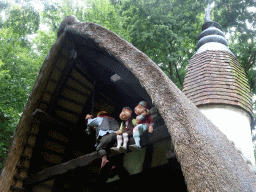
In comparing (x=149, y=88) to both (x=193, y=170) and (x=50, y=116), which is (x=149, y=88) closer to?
(x=193, y=170)

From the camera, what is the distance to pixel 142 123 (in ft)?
10.2

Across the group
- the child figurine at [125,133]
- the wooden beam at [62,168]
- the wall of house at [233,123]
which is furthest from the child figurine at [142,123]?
the wall of house at [233,123]

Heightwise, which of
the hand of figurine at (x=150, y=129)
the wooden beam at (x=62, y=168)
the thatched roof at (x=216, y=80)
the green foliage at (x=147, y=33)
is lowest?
the wooden beam at (x=62, y=168)

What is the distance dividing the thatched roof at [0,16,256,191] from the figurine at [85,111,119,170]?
0.60m

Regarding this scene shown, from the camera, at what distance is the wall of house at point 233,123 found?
5160 millimetres

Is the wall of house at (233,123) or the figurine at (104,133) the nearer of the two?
the figurine at (104,133)

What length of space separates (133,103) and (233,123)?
2290 mm

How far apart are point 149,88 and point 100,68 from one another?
2296 millimetres

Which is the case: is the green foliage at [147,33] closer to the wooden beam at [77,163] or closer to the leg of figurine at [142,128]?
the wooden beam at [77,163]

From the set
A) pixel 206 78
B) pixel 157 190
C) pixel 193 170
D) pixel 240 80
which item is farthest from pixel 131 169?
pixel 240 80

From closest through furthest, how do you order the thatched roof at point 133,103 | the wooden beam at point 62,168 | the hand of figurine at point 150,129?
the thatched roof at point 133,103 < the hand of figurine at point 150,129 < the wooden beam at point 62,168

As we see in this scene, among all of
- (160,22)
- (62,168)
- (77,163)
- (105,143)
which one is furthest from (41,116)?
(160,22)

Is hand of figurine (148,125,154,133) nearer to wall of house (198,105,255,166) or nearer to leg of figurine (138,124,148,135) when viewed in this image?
leg of figurine (138,124,148,135)

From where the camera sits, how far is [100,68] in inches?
183
